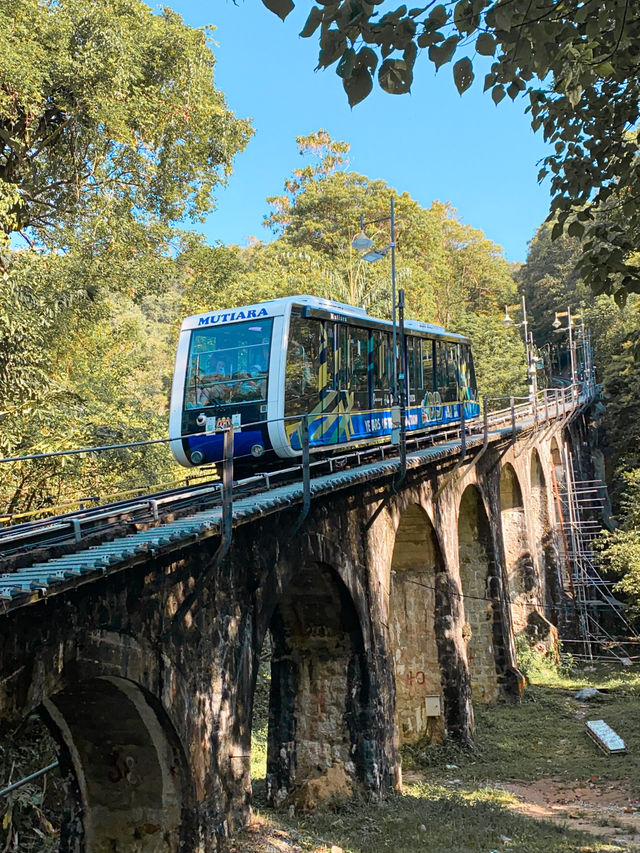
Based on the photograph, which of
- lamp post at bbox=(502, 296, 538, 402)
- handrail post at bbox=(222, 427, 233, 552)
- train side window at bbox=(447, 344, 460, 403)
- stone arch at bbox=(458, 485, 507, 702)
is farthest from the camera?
lamp post at bbox=(502, 296, 538, 402)

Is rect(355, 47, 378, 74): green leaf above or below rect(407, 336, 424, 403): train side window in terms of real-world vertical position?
below

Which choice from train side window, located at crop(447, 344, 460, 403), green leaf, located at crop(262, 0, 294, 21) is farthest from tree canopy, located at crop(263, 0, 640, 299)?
train side window, located at crop(447, 344, 460, 403)

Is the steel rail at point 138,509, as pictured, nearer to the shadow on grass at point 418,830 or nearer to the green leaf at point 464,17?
the shadow on grass at point 418,830

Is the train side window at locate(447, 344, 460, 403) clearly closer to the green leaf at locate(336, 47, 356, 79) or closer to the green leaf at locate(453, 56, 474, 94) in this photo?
the green leaf at locate(453, 56, 474, 94)

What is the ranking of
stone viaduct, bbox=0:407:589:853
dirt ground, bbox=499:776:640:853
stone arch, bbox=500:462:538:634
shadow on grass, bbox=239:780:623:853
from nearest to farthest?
stone viaduct, bbox=0:407:589:853 < shadow on grass, bbox=239:780:623:853 < dirt ground, bbox=499:776:640:853 < stone arch, bbox=500:462:538:634

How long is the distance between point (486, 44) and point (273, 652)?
28.4 ft

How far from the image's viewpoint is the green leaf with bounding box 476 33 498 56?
3.84 metres

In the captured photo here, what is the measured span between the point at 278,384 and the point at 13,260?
5185 mm

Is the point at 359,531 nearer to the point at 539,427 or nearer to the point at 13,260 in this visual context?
the point at 13,260

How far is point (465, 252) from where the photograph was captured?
159 feet

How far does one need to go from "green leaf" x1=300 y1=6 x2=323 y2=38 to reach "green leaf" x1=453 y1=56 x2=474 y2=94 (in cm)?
87

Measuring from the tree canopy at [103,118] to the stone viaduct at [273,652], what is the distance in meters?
6.67

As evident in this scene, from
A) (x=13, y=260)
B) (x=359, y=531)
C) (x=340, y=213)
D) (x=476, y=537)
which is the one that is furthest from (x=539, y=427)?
(x=13, y=260)

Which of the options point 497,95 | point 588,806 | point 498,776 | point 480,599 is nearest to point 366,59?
point 497,95
